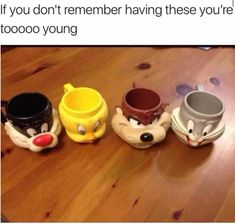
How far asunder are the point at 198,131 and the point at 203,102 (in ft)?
0.20

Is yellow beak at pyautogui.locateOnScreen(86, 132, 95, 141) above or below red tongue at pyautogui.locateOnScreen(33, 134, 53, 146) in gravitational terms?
below

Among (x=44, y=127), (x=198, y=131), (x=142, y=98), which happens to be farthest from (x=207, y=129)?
(x=44, y=127)

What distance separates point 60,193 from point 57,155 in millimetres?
72

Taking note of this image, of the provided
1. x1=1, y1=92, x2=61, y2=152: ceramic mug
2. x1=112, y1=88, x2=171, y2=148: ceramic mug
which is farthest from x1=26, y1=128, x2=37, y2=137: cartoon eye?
x1=112, y1=88, x2=171, y2=148: ceramic mug

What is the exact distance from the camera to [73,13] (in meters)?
0.71

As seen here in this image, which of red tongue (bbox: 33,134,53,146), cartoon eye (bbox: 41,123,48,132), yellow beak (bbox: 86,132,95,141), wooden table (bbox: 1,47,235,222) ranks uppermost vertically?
cartoon eye (bbox: 41,123,48,132)

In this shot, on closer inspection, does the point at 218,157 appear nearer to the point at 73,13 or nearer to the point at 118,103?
the point at 118,103

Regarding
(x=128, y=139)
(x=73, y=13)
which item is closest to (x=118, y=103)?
(x=128, y=139)

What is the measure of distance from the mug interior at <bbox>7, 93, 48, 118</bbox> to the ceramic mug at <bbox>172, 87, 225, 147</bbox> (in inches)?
8.4

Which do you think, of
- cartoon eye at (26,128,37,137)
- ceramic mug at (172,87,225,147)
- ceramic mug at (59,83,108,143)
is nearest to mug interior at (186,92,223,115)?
ceramic mug at (172,87,225,147)

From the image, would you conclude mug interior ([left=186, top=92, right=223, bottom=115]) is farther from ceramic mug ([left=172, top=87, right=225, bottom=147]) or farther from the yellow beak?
the yellow beak

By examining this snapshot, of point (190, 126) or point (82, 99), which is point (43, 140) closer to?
point (82, 99)

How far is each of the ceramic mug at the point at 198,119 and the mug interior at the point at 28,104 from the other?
21cm

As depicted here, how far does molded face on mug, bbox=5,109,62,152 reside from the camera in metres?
0.51
